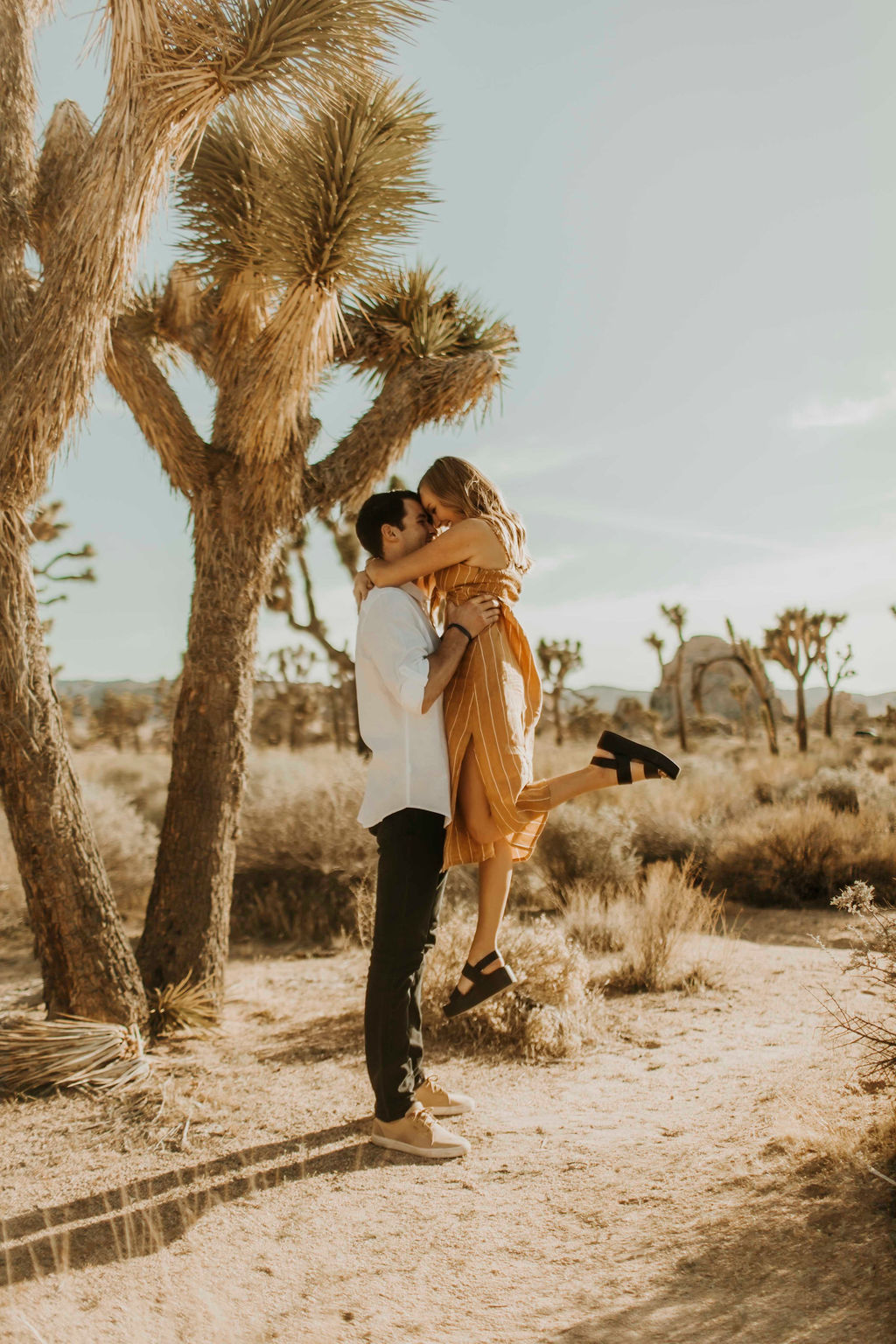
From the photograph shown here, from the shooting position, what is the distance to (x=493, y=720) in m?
3.21

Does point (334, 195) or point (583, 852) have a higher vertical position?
point (334, 195)

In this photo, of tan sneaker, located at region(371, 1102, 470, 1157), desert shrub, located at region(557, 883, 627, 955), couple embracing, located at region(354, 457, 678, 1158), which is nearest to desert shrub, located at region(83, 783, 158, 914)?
desert shrub, located at region(557, 883, 627, 955)

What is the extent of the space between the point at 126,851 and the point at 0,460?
506 cm

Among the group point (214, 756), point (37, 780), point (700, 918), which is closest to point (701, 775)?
point (700, 918)

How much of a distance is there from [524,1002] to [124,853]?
4.93 m

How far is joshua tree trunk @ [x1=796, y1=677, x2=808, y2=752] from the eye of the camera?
806 inches

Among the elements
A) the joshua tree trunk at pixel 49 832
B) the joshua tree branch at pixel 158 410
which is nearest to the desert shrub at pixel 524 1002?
the joshua tree trunk at pixel 49 832

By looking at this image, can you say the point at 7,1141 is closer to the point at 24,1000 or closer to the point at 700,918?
the point at 24,1000

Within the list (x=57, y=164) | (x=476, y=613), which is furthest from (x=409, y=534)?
(x=57, y=164)

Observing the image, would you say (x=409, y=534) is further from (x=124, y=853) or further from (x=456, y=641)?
(x=124, y=853)

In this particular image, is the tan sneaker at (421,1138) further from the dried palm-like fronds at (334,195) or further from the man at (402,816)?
the dried palm-like fronds at (334,195)

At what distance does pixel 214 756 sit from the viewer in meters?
4.97

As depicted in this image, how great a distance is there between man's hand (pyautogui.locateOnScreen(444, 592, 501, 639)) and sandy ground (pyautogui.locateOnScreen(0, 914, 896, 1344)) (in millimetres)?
1716

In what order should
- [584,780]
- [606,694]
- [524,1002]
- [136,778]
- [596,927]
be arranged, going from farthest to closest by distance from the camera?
[606,694] < [136,778] < [596,927] < [524,1002] < [584,780]
